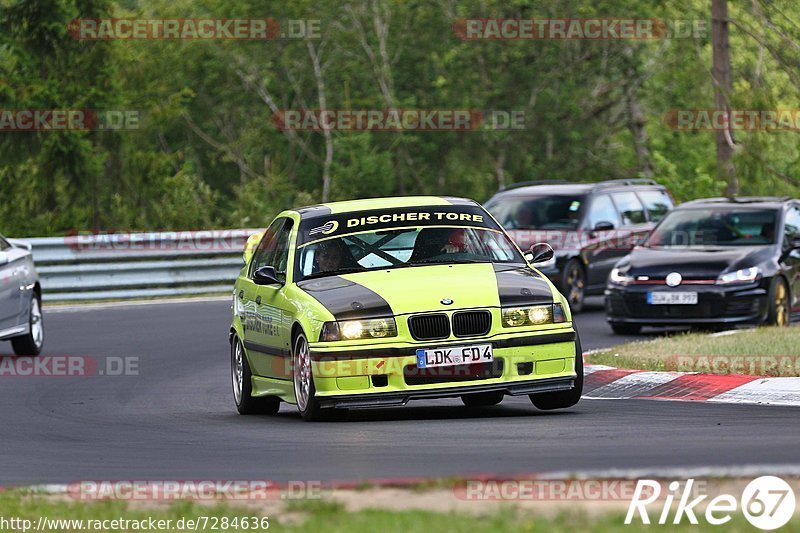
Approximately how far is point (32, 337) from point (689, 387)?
A: 7.68 meters

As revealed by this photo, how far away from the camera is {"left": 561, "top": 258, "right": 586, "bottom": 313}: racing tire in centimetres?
2284

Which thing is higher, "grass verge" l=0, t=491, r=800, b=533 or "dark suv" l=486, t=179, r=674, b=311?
"grass verge" l=0, t=491, r=800, b=533

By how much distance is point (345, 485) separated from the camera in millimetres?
7852

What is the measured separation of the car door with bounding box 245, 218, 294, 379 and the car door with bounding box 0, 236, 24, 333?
4447 millimetres

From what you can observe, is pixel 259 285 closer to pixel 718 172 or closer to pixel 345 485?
pixel 345 485

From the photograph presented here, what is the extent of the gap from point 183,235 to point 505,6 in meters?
24.9

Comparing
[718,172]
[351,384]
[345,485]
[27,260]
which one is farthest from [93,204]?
[345,485]

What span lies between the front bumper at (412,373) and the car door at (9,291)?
6.67 meters

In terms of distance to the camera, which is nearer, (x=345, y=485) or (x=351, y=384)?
(x=345, y=485)

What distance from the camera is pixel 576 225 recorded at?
77.0 ft
